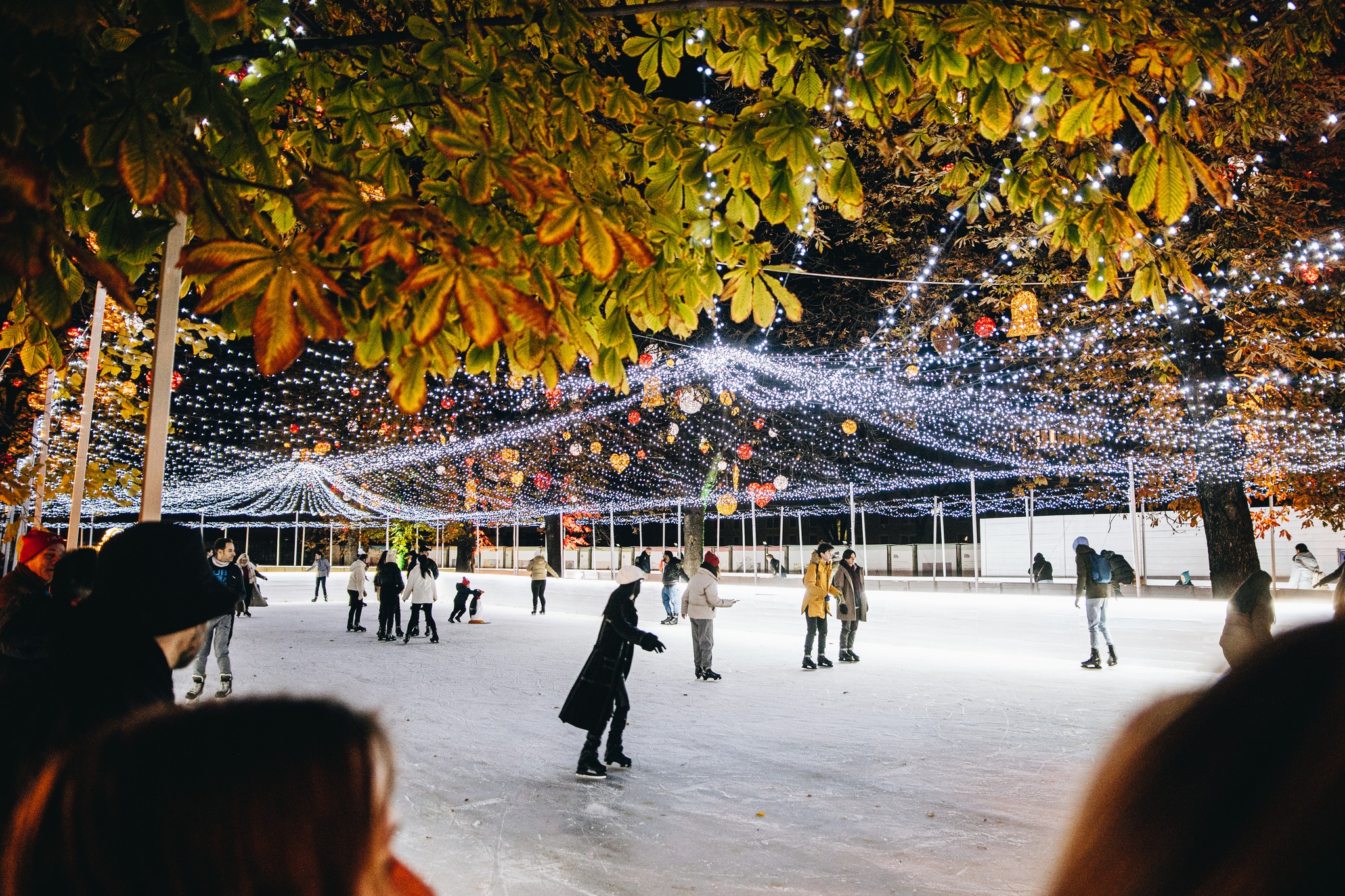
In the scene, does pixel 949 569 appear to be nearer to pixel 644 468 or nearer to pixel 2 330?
pixel 644 468

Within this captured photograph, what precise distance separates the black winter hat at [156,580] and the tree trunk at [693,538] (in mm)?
26802

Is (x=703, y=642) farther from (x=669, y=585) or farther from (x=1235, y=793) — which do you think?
(x=1235, y=793)

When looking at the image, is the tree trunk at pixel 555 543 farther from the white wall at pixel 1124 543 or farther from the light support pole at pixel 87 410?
the light support pole at pixel 87 410

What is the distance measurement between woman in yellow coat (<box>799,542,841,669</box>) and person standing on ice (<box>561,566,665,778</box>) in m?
5.10

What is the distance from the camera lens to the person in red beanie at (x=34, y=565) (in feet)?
14.9

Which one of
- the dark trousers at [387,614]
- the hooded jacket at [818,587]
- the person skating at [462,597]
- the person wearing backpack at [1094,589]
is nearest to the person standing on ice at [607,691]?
the hooded jacket at [818,587]

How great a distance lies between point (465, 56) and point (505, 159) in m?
0.61

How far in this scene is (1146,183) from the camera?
2.35 m

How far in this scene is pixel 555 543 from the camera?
37.2 meters

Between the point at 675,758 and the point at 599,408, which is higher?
the point at 599,408

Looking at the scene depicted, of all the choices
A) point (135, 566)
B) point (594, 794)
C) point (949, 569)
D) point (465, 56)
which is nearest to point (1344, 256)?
point (594, 794)

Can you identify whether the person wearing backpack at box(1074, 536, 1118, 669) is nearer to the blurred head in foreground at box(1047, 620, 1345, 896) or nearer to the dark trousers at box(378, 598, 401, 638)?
the blurred head in foreground at box(1047, 620, 1345, 896)

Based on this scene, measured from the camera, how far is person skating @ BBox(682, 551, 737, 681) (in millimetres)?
10438

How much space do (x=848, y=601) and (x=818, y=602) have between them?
600 millimetres
